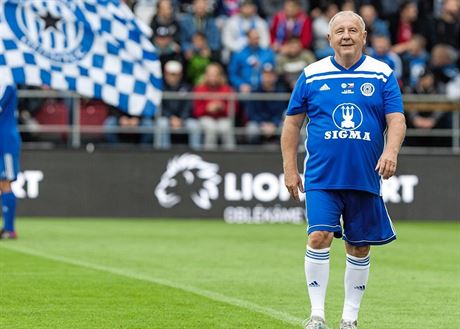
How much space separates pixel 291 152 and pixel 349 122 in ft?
1.53

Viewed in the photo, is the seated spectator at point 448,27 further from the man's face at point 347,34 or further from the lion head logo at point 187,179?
the man's face at point 347,34

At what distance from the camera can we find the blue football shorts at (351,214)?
911 centimetres

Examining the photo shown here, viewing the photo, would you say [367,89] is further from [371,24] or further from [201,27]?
[371,24]

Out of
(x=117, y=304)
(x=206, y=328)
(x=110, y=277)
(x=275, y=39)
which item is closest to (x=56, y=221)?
(x=275, y=39)

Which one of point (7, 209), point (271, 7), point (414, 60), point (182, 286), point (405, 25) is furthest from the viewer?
point (271, 7)

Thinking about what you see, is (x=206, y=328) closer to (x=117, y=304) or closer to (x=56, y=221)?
(x=117, y=304)

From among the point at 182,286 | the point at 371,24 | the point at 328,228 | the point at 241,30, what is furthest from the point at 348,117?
the point at 371,24

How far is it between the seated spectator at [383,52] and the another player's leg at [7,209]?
8.51 metres

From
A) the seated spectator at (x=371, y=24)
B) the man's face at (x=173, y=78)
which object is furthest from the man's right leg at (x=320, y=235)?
the seated spectator at (x=371, y=24)

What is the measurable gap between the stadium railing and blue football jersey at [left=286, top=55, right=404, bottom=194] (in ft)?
46.2

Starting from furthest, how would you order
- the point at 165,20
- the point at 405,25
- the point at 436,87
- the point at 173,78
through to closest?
the point at 405,25, the point at 436,87, the point at 165,20, the point at 173,78

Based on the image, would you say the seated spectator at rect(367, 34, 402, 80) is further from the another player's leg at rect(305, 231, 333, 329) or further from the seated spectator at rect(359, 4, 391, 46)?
the another player's leg at rect(305, 231, 333, 329)

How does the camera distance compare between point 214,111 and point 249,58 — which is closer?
point 214,111

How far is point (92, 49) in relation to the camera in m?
19.6
